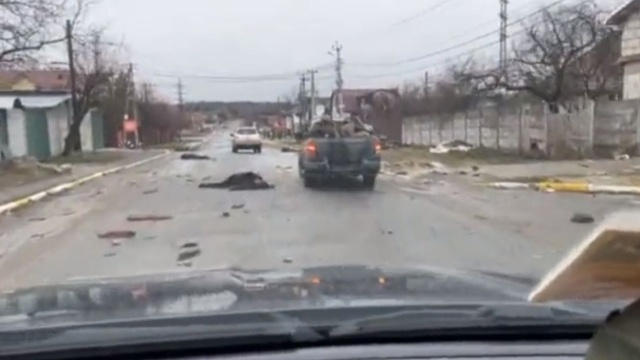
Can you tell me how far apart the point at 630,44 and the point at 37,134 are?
29205mm

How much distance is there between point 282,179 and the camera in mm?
25641

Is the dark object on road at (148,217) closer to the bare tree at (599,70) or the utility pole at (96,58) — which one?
the utility pole at (96,58)

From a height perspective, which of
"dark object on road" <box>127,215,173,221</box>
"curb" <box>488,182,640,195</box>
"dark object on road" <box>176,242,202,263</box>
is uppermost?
"dark object on road" <box>176,242,202,263</box>

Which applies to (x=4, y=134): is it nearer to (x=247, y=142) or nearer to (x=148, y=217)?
(x=247, y=142)

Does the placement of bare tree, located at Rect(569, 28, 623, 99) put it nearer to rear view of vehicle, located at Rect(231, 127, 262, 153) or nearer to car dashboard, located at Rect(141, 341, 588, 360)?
rear view of vehicle, located at Rect(231, 127, 262, 153)

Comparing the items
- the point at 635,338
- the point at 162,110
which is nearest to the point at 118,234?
the point at 635,338

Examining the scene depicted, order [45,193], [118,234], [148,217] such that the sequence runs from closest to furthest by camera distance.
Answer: [118,234]
[148,217]
[45,193]

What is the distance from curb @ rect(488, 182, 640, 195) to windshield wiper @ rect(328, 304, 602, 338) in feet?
58.7

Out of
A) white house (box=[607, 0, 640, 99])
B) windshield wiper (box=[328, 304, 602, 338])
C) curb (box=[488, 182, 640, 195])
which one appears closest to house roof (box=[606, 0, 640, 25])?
white house (box=[607, 0, 640, 99])

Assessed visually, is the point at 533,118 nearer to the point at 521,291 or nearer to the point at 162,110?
the point at 521,291

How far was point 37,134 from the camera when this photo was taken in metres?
49.0

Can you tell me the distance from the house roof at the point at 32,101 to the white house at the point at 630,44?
2771 centimetres

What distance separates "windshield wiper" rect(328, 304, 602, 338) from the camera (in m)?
2.66

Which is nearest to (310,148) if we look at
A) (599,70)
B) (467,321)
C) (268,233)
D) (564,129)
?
(268,233)
